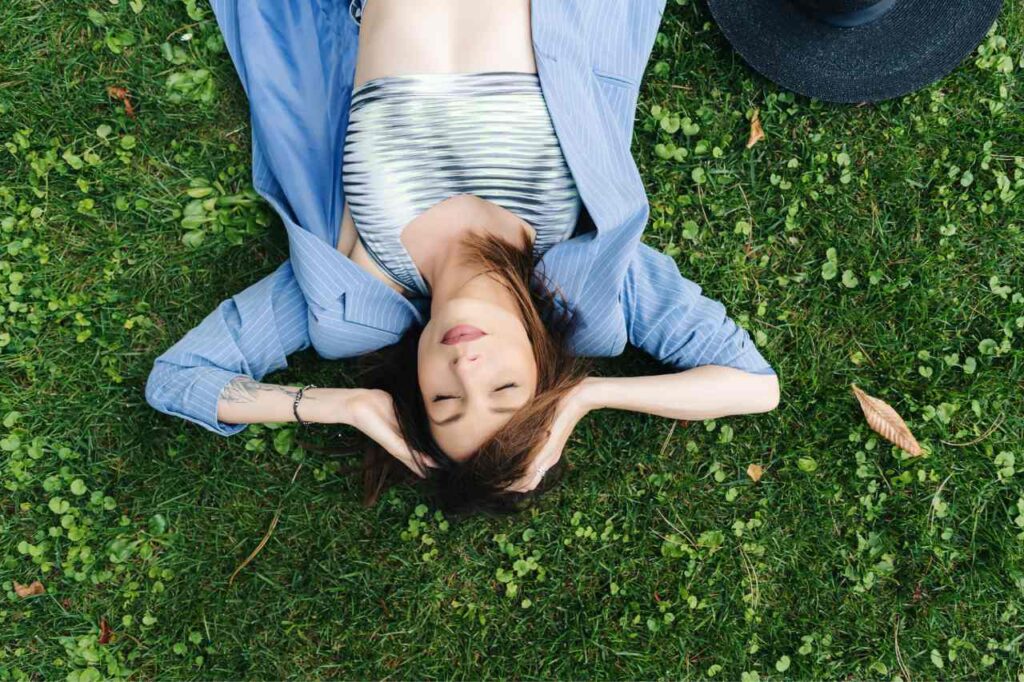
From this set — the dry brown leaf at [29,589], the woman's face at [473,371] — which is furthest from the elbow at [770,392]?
the dry brown leaf at [29,589]

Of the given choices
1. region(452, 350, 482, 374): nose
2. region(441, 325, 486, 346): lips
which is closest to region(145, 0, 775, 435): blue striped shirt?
region(441, 325, 486, 346): lips

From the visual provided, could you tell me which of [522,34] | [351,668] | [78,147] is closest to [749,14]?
[522,34]

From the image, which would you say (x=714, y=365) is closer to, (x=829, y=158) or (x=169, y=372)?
(x=829, y=158)

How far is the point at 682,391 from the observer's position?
321 cm

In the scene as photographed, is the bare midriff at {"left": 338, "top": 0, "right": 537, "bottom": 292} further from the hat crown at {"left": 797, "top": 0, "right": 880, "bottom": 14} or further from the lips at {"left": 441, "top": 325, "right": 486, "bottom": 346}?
the hat crown at {"left": 797, "top": 0, "right": 880, "bottom": 14}

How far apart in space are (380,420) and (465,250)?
32.8 inches

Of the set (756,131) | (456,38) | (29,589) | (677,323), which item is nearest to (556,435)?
(677,323)

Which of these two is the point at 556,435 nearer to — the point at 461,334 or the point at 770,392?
the point at 461,334

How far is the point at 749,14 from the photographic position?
136 inches

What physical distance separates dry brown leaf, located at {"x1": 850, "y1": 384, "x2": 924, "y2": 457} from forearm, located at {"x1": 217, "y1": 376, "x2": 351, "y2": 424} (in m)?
2.61

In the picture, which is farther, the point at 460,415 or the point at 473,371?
the point at 460,415

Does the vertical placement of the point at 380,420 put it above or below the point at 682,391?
below

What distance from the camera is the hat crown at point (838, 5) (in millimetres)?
3078

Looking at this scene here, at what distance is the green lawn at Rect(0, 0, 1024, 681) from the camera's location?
3.66m
